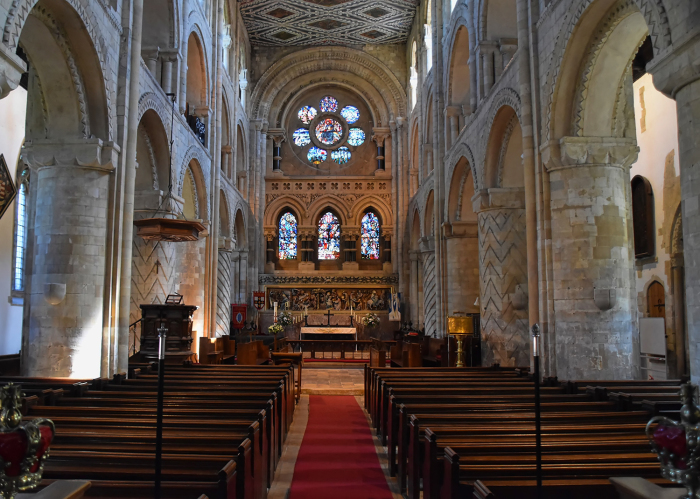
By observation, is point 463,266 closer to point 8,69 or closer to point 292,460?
point 292,460

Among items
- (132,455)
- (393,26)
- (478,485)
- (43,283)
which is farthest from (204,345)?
(393,26)

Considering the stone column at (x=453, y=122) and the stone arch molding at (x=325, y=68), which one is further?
the stone arch molding at (x=325, y=68)

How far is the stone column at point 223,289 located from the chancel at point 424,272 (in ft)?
0.39

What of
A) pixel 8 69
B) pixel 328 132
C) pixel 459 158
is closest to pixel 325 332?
pixel 459 158

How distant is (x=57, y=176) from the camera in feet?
32.1

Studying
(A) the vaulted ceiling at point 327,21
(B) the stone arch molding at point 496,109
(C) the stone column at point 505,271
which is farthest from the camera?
(A) the vaulted ceiling at point 327,21

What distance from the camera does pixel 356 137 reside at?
29.3m

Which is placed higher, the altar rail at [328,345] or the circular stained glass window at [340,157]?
the circular stained glass window at [340,157]

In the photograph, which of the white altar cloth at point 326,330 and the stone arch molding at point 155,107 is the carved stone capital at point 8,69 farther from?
the white altar cloth at point 326,330

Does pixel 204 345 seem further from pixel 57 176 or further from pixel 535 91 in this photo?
pixel 535 91

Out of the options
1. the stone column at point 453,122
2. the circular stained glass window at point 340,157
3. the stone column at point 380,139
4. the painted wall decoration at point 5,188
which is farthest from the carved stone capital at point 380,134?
the painted wall decoration at point 5,188

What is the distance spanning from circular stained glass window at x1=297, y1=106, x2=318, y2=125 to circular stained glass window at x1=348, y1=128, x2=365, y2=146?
196cm

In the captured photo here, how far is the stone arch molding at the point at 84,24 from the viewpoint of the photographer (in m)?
6.95

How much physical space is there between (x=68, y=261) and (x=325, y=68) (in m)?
20.9
